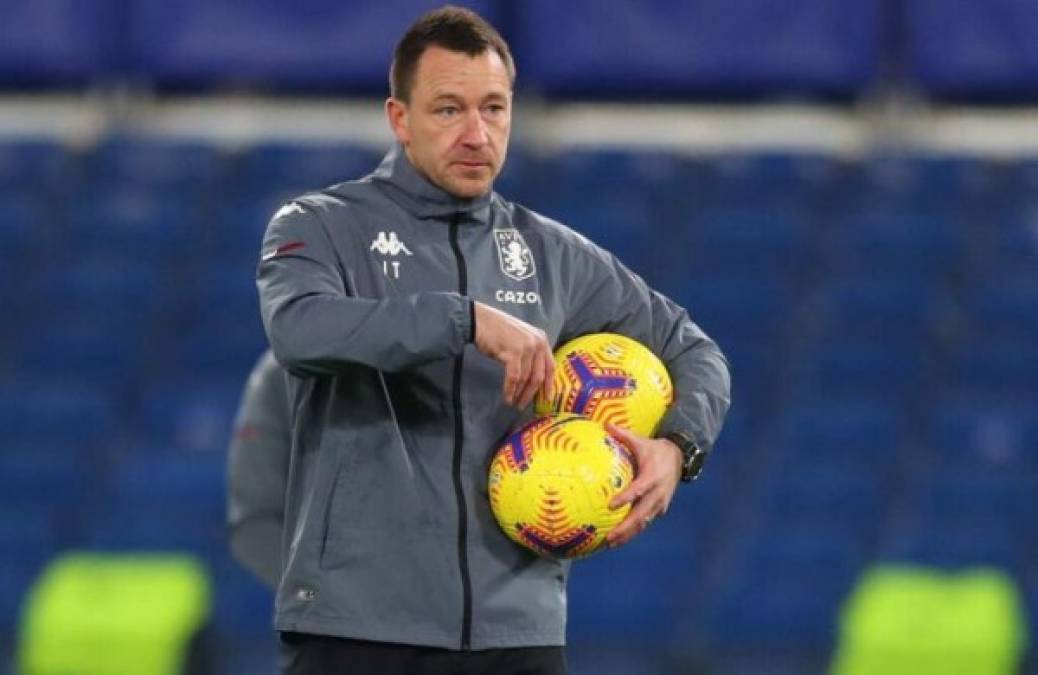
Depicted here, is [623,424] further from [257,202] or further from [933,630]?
[257,202]

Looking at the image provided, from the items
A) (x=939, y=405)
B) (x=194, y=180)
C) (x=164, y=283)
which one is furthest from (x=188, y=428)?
(x=939, y=405)

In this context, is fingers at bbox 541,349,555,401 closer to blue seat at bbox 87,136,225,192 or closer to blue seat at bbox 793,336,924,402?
blue seat at bbox 793,336,924,402

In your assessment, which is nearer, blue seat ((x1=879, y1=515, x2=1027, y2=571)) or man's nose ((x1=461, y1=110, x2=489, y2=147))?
man's nose ((x1=461, y1=110, x2=489, y2=147))

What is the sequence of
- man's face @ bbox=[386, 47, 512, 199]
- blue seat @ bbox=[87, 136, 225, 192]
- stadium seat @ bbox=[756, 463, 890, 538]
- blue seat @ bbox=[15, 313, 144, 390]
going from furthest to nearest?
1. blue seat @ bbox=[87, 136, 225, 192]
2. blue seat @ bbox=[15, 313, 144, 390]
3. stadium seat @ bbox=[756, 463, 890, 538]
4. man's face @ bbox=[386, 47, 512, 199]

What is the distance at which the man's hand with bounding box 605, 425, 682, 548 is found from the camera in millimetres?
3553

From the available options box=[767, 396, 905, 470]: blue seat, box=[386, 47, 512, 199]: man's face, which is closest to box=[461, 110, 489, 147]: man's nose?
box=[386, 47, 512, 199]: man's face

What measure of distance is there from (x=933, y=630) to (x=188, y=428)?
3.19m

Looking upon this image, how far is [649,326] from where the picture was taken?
390 centimetres

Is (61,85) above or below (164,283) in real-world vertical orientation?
above

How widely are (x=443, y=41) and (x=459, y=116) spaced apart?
13cm

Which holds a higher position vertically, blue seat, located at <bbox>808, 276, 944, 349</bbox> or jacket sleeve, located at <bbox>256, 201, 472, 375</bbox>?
jacket sleeve, located at <bbox>256, 201, 472, 375</bbox>

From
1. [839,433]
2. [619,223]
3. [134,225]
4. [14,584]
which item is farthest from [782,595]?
[134,225]

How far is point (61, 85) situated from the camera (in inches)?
405

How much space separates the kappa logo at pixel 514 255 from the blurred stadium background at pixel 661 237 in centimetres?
438
